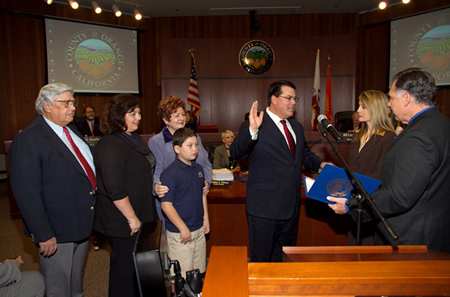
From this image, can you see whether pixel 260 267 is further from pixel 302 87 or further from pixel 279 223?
pixel 302 87

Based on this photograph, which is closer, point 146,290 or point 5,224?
point 146,290

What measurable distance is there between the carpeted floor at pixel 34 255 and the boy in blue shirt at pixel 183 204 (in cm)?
100

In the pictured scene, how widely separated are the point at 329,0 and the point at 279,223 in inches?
276

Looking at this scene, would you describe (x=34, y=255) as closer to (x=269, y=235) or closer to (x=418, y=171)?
(x=269, y=235)

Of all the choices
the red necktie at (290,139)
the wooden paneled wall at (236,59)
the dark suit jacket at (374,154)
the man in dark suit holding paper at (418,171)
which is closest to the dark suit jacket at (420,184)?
the man in dark suit holding paper at (418,171)

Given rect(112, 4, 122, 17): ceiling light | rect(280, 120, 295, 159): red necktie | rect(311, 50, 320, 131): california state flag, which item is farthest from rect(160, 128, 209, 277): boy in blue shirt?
rect(311, 50, 320, 131): california state flag

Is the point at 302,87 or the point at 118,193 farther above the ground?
the point at 302,87

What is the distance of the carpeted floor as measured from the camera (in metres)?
2.70

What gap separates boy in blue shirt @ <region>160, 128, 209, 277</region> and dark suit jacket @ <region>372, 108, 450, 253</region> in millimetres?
1120

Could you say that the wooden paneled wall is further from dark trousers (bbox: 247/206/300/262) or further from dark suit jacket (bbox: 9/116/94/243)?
dark suit jacket (bbox: 9/116/94/243)

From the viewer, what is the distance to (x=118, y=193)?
1.80 m

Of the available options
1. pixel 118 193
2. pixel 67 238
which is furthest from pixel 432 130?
pixel 67 238

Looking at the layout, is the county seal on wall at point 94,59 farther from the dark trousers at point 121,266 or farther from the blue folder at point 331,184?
the blue folder at point 331,184

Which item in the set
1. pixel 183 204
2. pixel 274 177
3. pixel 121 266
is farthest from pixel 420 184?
pixel 121 266
